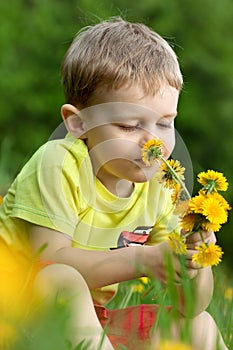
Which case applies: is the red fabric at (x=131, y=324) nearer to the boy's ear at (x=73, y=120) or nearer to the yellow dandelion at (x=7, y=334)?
the boy's ear at (x=73, y=120)

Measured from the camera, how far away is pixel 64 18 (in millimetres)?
5410

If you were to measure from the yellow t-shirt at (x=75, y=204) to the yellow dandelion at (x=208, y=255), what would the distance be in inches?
19.2

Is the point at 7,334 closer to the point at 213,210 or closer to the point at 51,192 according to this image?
the point at 213,210

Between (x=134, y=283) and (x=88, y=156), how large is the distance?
1.98 feet

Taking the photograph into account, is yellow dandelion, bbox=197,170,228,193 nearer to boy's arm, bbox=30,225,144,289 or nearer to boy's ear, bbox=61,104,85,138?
boy's arm, bbox=30,225,144,289

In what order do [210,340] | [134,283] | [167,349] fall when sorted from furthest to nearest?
[134,283] → [210,340] → [167,349]

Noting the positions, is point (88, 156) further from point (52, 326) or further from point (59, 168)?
point (52, 326)

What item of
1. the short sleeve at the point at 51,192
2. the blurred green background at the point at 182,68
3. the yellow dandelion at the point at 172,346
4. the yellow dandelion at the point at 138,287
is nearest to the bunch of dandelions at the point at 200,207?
the yellow dandelion at the point at 172,346

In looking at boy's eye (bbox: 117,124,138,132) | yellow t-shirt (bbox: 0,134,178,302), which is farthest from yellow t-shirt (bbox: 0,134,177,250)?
boy's eye (bbox: 117,124,138,132)

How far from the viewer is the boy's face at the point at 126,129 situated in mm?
1913

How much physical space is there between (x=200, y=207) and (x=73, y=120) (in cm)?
74

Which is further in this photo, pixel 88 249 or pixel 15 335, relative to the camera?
pixel 88 249

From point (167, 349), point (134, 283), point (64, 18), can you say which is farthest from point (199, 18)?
point (167, 349)

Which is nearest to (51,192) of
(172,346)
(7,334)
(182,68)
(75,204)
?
(75,204)
